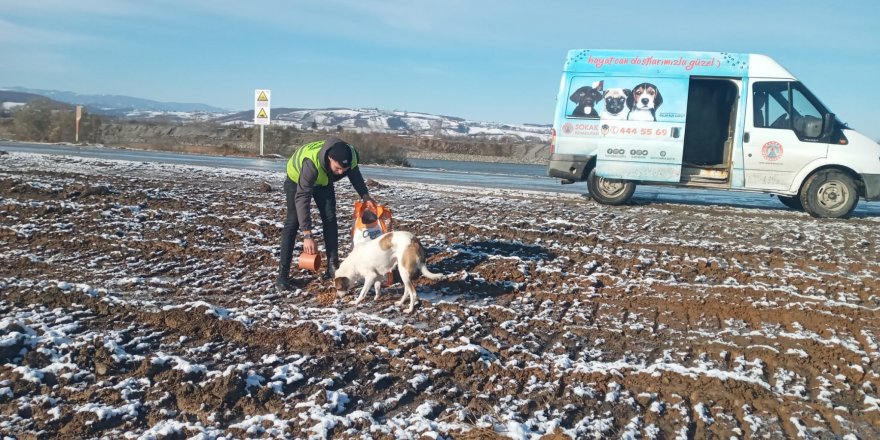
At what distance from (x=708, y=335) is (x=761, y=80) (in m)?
8.19

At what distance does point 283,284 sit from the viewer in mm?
6582

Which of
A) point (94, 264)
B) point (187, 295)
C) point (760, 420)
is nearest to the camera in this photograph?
point (760, 420)

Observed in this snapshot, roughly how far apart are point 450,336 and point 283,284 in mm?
2163

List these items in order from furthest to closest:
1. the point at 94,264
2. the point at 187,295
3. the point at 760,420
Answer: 1. the point at 94,264
2. the point at 187,295
3. the point at 760,420

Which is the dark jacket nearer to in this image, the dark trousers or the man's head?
the man's head

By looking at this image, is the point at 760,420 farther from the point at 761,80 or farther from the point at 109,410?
the point at 761,80

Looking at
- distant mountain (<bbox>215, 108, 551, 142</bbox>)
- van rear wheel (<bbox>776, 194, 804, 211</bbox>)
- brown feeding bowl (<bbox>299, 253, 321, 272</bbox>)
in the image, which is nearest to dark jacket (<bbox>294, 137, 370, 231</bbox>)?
brown feeding bowl (<bbox>299, 253, 321, 272</bbox>)

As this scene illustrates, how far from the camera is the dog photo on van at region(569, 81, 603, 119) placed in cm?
1260

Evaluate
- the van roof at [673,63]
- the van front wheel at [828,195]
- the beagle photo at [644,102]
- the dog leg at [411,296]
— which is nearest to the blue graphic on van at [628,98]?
the beagle photo at [644,102]

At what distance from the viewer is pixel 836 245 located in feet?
29.5

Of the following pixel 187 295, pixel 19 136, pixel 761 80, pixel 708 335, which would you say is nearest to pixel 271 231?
pixel 187 295

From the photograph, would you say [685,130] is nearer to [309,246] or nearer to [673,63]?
[673,63]

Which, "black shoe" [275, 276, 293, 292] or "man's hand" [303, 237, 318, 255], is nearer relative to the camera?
"man's hand" [303, 237, 318, 255]

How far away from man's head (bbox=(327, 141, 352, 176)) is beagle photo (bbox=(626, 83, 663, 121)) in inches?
312
